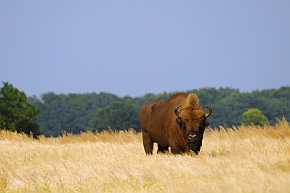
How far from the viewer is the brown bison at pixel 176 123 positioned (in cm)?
1338

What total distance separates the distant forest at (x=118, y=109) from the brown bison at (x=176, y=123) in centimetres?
9139

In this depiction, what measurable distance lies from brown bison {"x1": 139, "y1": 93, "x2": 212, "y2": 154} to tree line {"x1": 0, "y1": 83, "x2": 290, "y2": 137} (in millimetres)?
91393

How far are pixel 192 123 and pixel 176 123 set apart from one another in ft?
3.29

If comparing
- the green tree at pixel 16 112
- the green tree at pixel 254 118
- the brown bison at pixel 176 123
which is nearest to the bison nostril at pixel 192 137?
the brown bison at pixel 176 123

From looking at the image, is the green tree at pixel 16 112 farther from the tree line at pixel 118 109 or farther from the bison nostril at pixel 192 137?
the bison nostril at pixel 192 137

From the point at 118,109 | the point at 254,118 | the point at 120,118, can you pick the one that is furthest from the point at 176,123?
the point at 254,118

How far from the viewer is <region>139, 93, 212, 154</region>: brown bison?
13.4 m

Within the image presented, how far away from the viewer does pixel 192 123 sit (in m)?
13.3

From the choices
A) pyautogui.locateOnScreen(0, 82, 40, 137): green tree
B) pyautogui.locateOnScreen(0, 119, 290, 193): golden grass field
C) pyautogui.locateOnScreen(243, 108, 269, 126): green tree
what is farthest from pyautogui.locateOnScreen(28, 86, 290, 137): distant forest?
pyautogui.locateOnScreen(0, 119, 290, 193): golden grass field

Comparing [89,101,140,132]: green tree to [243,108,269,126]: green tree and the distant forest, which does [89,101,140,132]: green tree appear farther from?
[243,108,269,126]: green tree

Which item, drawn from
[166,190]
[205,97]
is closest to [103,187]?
[166,190]

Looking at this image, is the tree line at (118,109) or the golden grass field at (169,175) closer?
the golden grass field at (169,175)

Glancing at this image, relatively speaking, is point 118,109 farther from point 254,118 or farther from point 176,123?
point 176,123

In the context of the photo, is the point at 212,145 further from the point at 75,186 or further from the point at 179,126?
the point at 75,186
